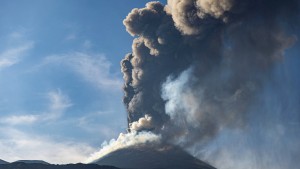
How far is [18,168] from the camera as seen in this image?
88.2m

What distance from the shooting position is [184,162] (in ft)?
332

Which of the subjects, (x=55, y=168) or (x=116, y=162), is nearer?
(x=55, y=168)

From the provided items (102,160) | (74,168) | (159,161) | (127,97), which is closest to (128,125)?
(127,97)

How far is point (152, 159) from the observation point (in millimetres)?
102812

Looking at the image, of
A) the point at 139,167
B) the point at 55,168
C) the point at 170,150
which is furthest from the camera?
the point at 170,150

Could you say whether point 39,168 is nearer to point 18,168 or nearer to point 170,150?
point 18,168

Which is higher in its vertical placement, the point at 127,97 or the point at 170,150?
the point at 127,97

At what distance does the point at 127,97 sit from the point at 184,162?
34.0m

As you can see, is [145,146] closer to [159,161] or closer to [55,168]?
[159,161]

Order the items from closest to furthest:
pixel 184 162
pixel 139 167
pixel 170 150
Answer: pixel 139 167, pixel 184 162, pixel 170 150

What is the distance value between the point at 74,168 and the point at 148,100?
36.7 metres

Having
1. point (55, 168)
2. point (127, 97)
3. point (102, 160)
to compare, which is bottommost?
point (55, 168)

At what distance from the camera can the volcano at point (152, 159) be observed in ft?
316

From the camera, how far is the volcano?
96438mm
